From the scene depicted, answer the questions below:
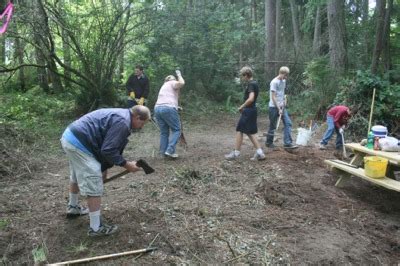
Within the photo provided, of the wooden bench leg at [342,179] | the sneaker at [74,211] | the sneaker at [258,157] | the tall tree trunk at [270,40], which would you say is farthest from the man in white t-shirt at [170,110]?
the tall tree trunk at [270,40]

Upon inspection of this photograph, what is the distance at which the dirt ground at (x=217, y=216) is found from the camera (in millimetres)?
4281

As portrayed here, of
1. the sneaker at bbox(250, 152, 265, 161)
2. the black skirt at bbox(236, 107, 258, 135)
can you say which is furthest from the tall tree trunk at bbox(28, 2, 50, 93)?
the sneaker at bbox(250, 152, 265, 161)

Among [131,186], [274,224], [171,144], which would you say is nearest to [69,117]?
[171,144]

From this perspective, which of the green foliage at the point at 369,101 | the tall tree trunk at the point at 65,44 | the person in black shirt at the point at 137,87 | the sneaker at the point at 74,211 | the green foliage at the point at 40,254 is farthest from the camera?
the tall tree trunk at the point at 65,44

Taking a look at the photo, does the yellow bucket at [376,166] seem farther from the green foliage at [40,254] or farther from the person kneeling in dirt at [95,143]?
the green foliage at [40,254]

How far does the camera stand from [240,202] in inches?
225

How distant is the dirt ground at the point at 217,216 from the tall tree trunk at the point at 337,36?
6.76 m

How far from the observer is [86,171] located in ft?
14.0

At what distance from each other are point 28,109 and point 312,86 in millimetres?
9508

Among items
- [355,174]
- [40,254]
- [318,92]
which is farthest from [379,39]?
[40,254]

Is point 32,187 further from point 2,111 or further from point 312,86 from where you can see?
point 312,86

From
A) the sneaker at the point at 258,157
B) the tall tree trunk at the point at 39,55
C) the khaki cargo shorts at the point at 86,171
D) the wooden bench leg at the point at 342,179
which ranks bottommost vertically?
the wooden bench leg at the point at 342,179

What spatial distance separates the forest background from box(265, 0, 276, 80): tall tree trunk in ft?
0.20

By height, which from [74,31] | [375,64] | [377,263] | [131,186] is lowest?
[377,263]
